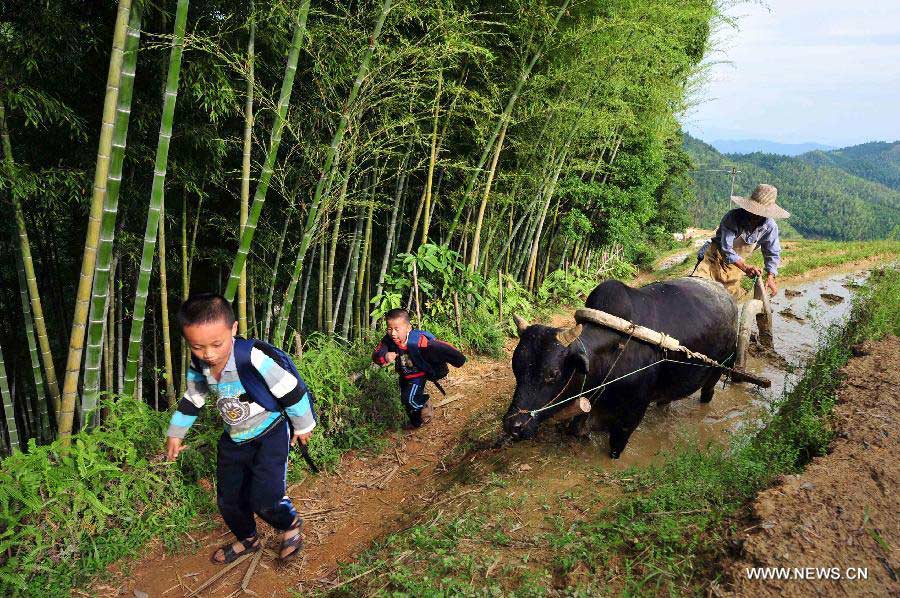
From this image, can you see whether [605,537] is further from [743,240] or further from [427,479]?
[743,240]

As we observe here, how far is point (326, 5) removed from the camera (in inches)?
161

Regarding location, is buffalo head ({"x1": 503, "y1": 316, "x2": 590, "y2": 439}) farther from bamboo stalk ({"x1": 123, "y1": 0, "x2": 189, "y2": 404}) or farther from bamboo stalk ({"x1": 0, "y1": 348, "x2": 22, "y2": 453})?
bamboo stalk ({"x1": 0, "y1": 348, "x2": 22, "y2": 453})

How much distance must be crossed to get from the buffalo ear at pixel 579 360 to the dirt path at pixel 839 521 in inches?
42.6

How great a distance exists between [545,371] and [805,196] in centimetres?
10541

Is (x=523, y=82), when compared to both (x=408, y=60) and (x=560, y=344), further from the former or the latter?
(x=560, y=344)

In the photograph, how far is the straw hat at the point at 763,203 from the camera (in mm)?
4211

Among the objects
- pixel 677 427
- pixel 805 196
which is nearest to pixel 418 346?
pixel 677 427

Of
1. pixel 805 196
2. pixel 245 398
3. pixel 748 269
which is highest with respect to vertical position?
pixel 805 196

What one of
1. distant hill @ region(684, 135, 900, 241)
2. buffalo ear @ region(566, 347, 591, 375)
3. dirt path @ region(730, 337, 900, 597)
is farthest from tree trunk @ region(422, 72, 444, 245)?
distant hill @ region(684, 135, 900, 241)

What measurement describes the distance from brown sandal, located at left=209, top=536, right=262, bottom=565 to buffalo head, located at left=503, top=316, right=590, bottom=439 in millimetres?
1663

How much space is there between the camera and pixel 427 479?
377cm

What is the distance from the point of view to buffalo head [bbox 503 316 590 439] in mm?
2986

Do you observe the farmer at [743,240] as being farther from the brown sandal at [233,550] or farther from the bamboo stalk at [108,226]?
the bamboo stalk at [108,226]

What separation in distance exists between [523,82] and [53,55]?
12.8 ft
